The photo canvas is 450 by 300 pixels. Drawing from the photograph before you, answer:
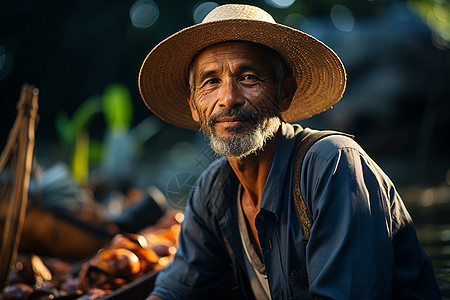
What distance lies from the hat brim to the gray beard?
0.31 meters

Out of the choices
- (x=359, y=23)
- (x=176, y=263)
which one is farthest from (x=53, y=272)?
(x=359, y=23)

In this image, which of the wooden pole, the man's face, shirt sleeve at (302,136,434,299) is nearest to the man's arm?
the man's face

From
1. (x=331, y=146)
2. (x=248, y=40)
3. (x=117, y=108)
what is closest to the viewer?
(x=331, y=146)

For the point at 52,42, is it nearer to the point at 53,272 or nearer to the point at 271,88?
the point at 53,272

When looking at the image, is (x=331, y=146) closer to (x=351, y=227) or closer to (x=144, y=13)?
(x=351, y=227)

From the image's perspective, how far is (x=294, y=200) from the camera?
1433 mm

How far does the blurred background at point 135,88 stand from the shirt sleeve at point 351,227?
3402 millimetres

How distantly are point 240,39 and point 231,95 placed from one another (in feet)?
0.75

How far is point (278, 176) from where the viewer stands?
1504mm

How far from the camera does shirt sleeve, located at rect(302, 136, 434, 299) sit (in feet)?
3.80

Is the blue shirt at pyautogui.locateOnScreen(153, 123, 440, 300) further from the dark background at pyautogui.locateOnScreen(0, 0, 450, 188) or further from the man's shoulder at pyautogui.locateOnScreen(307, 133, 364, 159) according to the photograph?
the dark background at pyautogui.locateOnScreen(0, 0, 450, 188)

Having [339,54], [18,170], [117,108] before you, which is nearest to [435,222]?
[18,170]

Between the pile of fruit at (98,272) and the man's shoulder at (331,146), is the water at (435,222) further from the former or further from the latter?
the pile of fruit at (98,272)

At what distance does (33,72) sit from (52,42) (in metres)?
1.06
